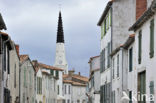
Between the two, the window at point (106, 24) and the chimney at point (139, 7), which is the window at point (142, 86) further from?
the window at point (106, 24)

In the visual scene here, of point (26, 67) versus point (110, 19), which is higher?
point (110, 19)

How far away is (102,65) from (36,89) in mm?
15608

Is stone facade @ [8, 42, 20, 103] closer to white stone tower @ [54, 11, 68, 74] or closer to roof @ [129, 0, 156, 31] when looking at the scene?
roof @ [129, 0, 156, 31]

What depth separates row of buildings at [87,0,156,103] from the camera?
22156 mm

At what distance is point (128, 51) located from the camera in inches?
1248

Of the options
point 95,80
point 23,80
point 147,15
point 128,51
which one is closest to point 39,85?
point 95,80

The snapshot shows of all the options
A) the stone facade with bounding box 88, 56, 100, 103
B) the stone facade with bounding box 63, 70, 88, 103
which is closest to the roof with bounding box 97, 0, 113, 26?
the stone facade with bounding box 88, 56, 100, 103

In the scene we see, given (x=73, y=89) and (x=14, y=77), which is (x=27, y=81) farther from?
(x=73, y=89)

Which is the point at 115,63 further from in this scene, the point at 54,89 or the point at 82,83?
the point at 82,83

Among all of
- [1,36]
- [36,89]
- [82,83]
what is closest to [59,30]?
[82,83]

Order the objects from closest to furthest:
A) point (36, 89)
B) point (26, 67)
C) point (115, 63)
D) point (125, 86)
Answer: point (125, 86) < point (115, 63) < point (26, 67) < point (36, 89)

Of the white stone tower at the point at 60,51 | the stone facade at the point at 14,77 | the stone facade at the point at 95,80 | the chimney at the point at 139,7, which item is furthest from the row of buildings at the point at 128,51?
the white stone tower at the point at 60,51

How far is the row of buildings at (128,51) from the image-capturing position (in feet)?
72.7

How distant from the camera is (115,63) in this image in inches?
1446
